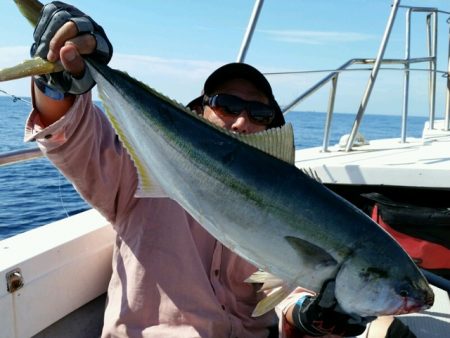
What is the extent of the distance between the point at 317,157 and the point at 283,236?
3837 millimetres

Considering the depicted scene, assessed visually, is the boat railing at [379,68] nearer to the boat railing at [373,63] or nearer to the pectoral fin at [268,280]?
the boat railing at [373,63]

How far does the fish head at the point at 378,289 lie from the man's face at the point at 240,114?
1.16m

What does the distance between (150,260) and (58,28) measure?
1.12 m

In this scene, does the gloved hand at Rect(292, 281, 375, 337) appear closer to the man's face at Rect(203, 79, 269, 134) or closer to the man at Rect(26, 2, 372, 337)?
the man at Rect(26, 2, 372, 337)

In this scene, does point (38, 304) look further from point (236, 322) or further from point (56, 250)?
point (236, 322)

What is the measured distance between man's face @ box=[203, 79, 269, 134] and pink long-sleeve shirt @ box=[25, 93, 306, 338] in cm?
51

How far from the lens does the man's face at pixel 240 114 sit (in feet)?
8.29

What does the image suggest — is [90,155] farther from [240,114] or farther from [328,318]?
[328,318]


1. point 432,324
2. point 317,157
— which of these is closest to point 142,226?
point 432,324

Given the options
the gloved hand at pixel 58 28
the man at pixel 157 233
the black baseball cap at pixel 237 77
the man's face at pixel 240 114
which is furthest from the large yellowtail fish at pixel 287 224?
the black baseball cap at pixel 237 77

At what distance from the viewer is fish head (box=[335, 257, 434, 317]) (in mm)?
1491

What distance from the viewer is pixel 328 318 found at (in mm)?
1882

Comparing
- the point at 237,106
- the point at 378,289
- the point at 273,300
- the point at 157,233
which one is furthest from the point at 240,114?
the point at 378,289

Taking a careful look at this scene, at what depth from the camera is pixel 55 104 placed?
1982 millimetres
